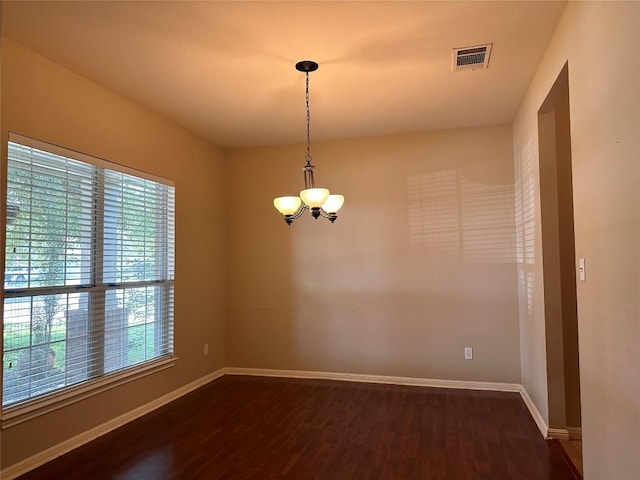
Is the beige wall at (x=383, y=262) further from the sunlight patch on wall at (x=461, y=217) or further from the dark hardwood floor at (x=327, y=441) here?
the dark hardwood floor at (x=327, y=441)

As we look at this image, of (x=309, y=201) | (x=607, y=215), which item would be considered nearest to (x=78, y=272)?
(x=309, y=201)

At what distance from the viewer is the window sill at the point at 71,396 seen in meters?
2.61

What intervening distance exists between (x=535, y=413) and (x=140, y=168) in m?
3.95

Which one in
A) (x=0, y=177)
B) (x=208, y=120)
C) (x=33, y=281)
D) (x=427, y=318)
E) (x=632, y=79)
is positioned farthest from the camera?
(x=427, y=318)

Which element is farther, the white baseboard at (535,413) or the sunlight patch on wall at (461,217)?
the sunlight patch on wall at (461,217)

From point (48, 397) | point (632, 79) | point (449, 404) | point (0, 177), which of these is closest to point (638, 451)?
point (632, 79)

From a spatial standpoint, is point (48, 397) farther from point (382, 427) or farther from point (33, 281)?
point (382, 427)

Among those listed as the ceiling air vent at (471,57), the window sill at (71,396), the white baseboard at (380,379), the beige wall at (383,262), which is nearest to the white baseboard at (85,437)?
the window sill at (71,396)

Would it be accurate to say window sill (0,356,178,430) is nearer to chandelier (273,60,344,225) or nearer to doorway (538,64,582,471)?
chandelier (273,60,344,225)

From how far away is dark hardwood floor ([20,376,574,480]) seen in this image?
8.80 feet

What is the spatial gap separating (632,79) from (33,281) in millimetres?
3373

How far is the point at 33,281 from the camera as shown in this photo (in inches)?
109

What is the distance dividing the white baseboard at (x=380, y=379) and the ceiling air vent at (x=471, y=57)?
3033 mm

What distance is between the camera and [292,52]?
9.21 ft
